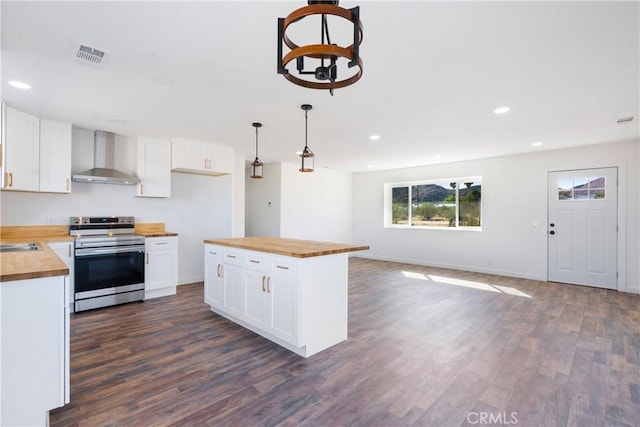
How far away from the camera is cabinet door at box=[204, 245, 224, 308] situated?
12.0ft

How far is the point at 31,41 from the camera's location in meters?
2.12

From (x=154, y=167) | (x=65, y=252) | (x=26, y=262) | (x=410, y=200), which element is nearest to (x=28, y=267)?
(x=26, y=262)

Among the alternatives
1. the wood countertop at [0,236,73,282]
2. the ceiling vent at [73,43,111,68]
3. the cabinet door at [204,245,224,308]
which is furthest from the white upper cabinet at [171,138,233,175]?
the wood countertop at [0,236,73,282]

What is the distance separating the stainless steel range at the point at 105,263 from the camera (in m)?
3.84

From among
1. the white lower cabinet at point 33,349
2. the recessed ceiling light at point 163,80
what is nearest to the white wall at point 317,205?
the recessed ceiling light at point 163,80

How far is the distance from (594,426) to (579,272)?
460 centimetres

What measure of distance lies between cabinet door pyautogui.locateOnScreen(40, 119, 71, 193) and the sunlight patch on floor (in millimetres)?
5771

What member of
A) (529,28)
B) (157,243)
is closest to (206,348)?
(157,243)

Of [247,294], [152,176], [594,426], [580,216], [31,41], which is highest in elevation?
[31,41]

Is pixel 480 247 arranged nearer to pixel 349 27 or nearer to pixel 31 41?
pixel 349 27

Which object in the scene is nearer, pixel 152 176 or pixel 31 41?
pixel 31 41

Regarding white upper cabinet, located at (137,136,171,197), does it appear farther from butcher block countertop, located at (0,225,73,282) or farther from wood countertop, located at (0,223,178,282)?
butcher block countertop, located at (0,225,73,282)

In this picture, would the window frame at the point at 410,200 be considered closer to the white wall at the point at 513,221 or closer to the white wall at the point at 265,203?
the white wall at the point at 513,221

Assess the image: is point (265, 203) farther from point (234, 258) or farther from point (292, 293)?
point (292, 293)
